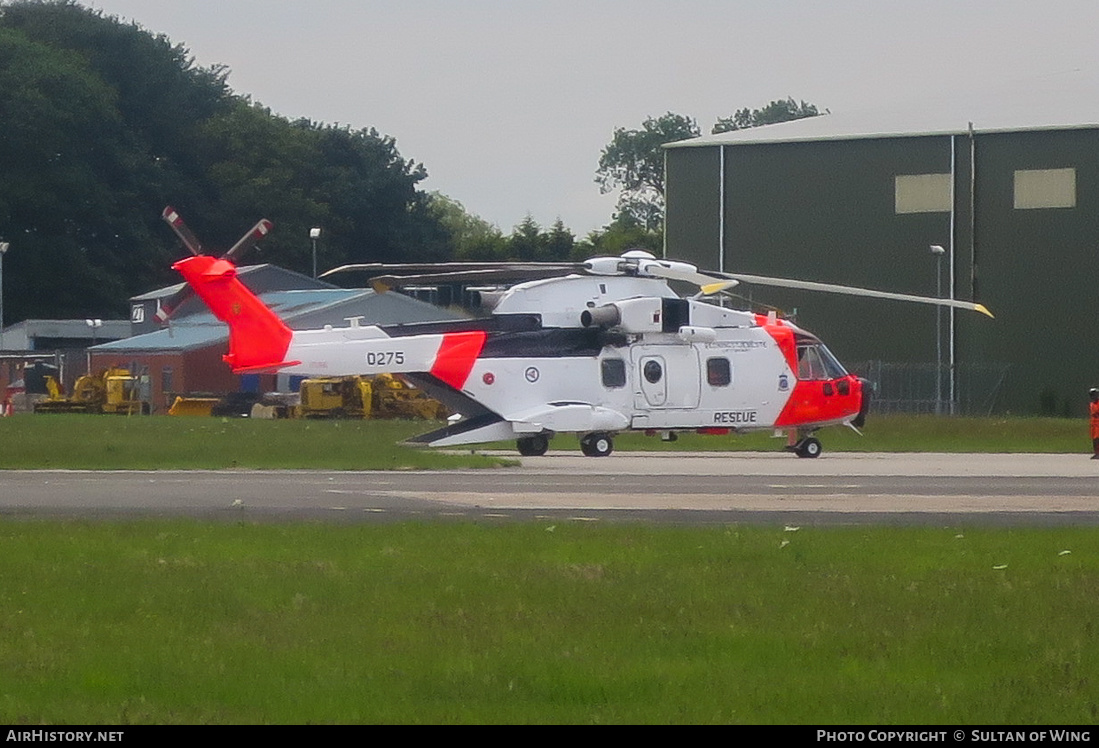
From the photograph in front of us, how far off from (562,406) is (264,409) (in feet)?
94.4

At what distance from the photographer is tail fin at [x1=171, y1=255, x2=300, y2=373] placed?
28781 mm

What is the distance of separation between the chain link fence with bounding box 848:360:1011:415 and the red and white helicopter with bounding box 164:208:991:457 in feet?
80.0

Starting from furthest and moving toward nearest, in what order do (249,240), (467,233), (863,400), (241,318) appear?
(467,233)
(863,400)
(249,240)
(241,318)

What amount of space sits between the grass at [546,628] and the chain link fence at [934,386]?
133 ft

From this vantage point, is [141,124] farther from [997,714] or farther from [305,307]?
[997,714]

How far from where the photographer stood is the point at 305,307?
219 feet

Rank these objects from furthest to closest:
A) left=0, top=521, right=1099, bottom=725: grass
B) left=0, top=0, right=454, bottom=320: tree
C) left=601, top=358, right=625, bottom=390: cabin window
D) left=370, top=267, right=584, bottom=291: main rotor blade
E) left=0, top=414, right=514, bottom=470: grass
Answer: left=0, top=0, right=454, bottom=320: tree → left=601, top=358, right=625, bottom=390: cabin window → left=0, top=414, right=514, bottom=470: grass → left=370, top=267, right=584, bottom=291: main rotor blade → left=0, top=521, right=1099, bottom=725: grass

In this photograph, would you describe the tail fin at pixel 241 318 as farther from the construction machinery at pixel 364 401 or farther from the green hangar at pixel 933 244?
the green hangar at pixel 933 244

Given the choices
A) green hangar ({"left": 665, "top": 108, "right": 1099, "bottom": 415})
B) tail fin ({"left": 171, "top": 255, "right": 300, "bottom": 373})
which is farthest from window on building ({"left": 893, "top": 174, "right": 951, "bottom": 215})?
tail fin ({"left": 171, "top": 255, "right": 300, "bottom": 373})

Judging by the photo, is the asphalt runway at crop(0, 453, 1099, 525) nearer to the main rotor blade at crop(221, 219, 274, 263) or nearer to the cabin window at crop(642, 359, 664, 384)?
the cabin window at crop(642, 359, 664, 384)

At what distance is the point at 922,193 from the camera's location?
5738cm

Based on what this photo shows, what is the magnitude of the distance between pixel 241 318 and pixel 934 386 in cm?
3144

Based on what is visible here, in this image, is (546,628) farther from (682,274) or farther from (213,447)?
(213,447)

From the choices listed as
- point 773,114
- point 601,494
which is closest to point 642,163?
point 773,114
